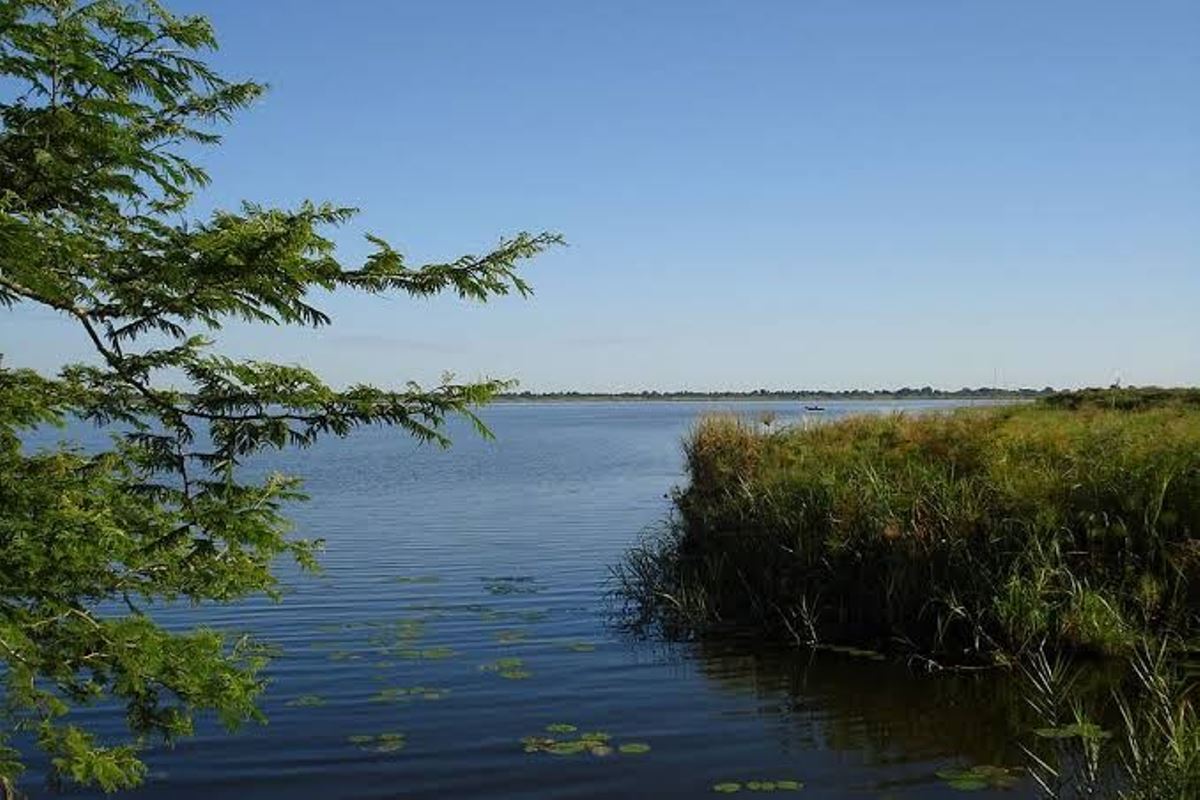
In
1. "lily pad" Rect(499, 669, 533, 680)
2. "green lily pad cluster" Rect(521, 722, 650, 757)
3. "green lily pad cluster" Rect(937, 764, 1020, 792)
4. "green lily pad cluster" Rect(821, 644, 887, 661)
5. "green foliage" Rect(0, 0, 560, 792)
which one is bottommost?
"lily pad" Rect(499, 669, 533, 680)

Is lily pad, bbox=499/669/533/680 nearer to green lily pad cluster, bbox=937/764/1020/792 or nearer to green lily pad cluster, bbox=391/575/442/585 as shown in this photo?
green lily pad cluster, bbox=937/764/1020/792

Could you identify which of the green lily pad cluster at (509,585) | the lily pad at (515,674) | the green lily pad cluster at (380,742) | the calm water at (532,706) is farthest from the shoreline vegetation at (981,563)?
the green lily pad cluster at (380,742)

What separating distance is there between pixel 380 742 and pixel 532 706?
6.05 feet

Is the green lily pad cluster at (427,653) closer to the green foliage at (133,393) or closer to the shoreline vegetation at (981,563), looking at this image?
the shoreline vegetation at (981,563)

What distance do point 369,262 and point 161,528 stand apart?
1.98 meters

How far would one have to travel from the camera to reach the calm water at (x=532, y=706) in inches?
352

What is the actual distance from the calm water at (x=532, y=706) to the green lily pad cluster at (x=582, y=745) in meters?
0.12

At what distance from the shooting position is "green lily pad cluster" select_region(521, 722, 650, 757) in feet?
31.5

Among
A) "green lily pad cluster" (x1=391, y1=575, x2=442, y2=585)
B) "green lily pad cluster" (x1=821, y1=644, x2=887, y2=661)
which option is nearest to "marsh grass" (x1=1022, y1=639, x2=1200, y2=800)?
"green lily pad cluster" (x1=821, y1=644, x2=887, y2=661)

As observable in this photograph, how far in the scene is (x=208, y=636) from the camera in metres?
5.48

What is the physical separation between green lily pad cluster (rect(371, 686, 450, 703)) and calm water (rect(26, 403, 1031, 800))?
34 millimetres

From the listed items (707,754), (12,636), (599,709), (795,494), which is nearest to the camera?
(12,636)

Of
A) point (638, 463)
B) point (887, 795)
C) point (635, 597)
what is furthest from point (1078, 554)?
point (638, 463)

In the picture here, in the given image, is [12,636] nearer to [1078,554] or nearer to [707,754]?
[707,754]
